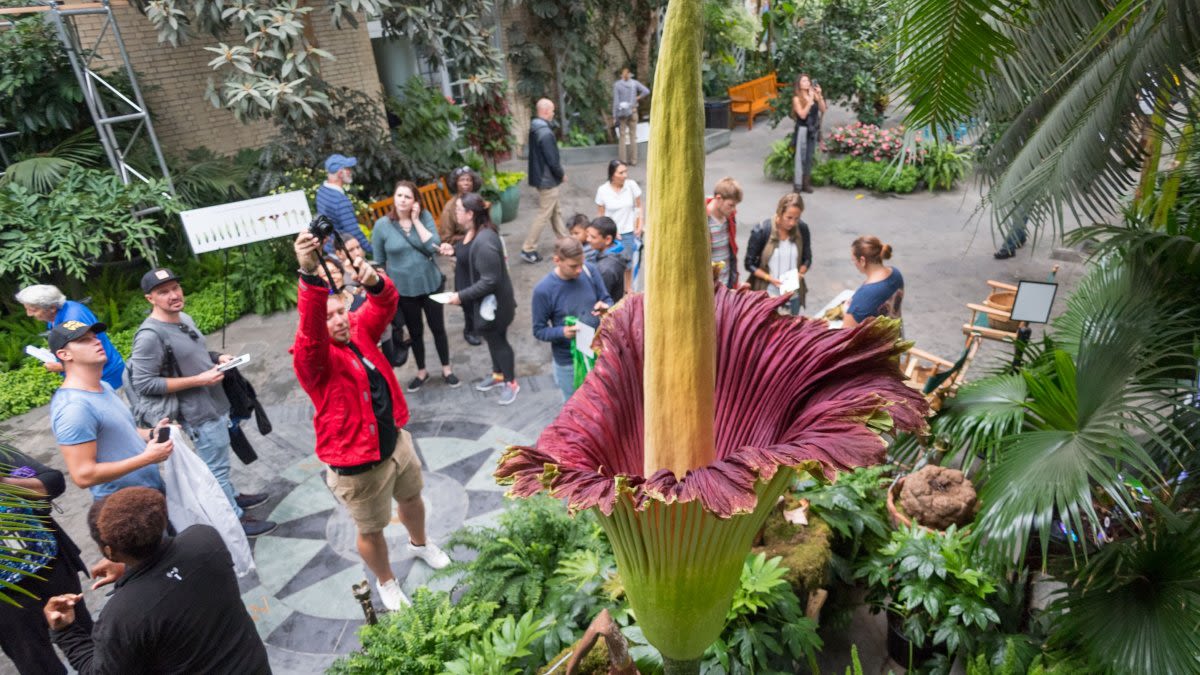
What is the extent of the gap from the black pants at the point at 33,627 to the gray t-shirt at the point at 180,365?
0.90m

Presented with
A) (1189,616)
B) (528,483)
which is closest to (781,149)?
(1189,616)

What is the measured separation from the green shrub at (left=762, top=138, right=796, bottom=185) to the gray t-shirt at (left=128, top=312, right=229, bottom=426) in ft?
26.3

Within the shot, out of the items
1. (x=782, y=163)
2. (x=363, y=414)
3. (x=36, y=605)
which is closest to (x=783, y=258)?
(x=363, y=414)

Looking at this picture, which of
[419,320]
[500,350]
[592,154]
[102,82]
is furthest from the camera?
[592,154]

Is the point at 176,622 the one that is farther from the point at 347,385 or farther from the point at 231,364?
the point at 231,364

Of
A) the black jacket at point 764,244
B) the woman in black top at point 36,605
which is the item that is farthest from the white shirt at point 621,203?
the woman in black top at point 36,605

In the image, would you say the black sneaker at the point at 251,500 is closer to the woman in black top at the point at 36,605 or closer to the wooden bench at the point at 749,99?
the woman in black top at the point at 36,605

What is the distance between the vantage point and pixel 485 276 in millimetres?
4527

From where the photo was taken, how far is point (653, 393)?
3.47 feet

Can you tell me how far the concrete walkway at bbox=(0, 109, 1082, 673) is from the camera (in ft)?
11.1

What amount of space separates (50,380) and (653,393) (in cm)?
634

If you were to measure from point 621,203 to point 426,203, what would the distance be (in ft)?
9.95

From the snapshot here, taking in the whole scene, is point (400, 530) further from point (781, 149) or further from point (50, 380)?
point (781, 149)

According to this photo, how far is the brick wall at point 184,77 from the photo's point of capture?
24.2 feet
